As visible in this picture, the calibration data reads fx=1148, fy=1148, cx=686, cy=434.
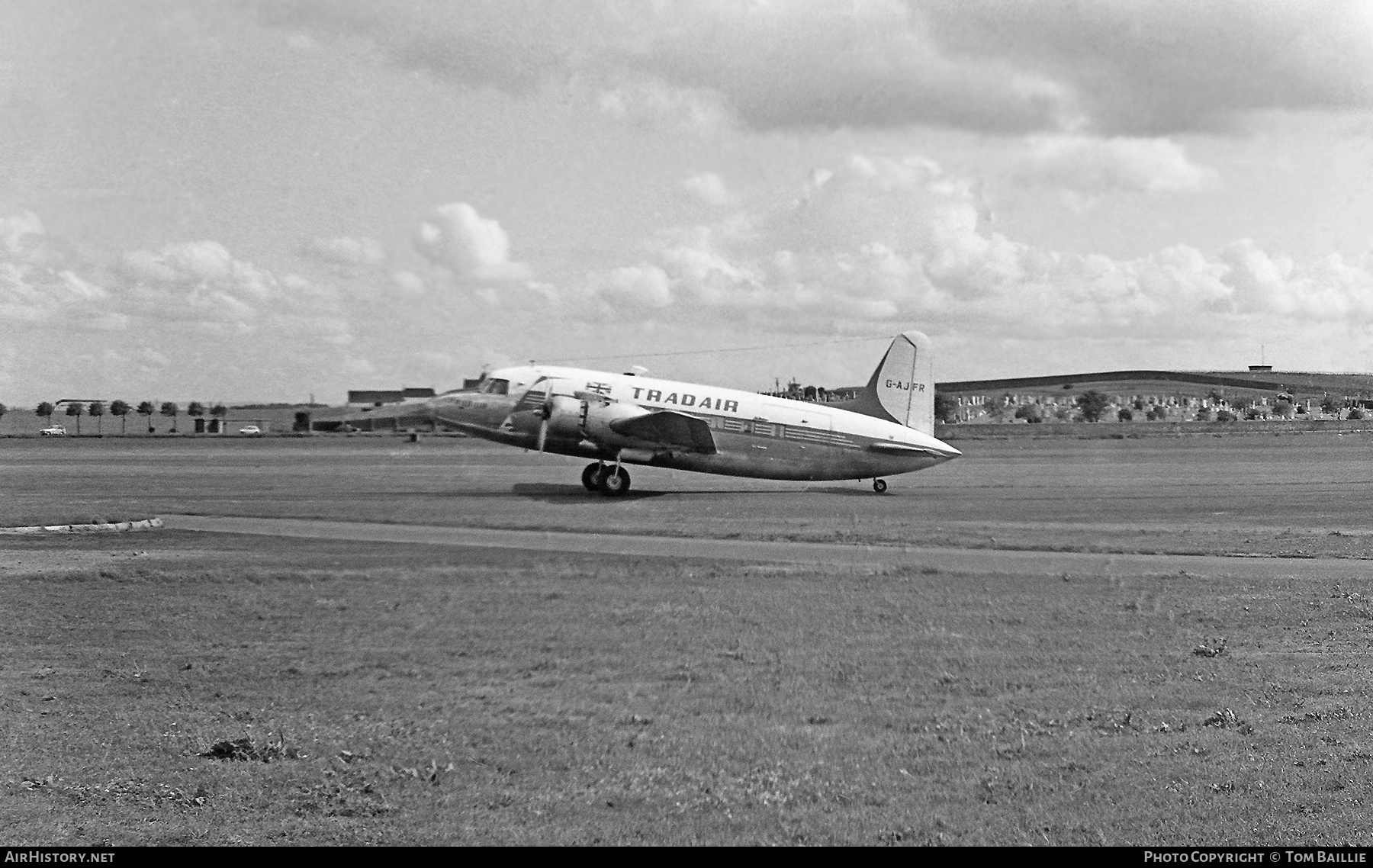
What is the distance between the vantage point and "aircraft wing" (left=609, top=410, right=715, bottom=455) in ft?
139

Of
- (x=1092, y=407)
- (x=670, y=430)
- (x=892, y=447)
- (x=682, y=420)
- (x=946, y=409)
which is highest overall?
(x=1092, y=407)

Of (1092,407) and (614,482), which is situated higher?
(1092,407)

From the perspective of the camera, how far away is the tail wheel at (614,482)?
43312 millimetres

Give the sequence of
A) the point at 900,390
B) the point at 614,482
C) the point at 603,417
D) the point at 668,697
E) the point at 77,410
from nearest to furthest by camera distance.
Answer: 1. the point at 668,697
2. the point at 603,417
3. the point at 614,482
4. the point at 900,390
5. the point at 77,410

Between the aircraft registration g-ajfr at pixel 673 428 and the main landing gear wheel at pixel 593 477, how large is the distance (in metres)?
0.04

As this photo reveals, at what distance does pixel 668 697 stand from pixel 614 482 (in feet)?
101

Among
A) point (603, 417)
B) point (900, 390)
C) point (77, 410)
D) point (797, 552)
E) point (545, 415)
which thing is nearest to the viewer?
point (797, 552)

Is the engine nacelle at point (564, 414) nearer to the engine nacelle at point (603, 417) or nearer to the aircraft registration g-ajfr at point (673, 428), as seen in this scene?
the aircraft registration g-ajfr at point (673, 428)

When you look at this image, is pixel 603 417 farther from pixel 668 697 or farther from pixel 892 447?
pixel 668 697

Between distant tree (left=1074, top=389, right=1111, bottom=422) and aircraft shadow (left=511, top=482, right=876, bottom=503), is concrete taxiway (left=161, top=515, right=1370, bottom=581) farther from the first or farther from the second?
distant tree (left=1074, top=389, right=1111, bottom=422)

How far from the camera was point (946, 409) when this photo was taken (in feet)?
501

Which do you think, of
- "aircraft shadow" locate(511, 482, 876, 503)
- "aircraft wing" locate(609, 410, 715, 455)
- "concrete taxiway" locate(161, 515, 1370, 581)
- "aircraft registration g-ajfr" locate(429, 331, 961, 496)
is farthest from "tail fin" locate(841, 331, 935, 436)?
"concrete taxiway" locate(161, 515, 1370, 581)

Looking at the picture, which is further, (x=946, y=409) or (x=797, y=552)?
(x=946, y=409)

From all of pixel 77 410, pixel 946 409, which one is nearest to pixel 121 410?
pixel 77 410
